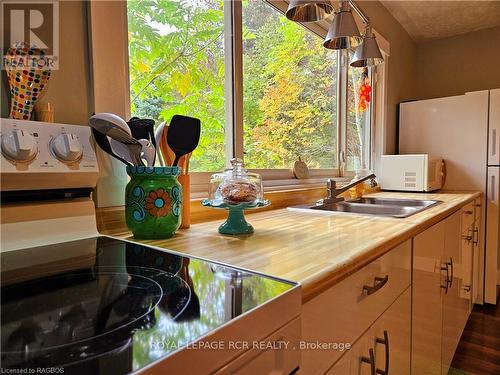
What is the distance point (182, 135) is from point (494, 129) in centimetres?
248

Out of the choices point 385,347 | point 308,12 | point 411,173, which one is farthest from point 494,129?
point 385,347

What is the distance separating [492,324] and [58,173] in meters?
2.62

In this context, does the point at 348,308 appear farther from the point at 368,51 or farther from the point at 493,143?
the point at 493,143

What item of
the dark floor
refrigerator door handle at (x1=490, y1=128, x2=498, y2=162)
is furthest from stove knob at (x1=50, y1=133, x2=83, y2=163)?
refrigerator door handle at (x1=490, y1=128, x2=498, y2=162)

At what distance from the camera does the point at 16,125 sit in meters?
0.67

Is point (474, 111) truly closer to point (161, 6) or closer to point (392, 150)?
point (392, 150)

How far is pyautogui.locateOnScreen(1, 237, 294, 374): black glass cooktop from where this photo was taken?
1.04ft

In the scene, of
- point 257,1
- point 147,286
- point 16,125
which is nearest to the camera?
point 147,286

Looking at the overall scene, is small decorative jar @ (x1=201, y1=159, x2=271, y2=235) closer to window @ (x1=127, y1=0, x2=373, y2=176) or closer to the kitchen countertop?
the kitchen countertop

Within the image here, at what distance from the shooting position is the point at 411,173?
243 cm

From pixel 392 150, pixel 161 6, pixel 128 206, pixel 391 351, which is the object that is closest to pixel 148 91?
pixel 161 6

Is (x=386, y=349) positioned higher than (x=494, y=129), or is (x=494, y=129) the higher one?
(x=494, y=129)

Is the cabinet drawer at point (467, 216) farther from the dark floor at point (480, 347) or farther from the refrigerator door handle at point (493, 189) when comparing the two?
the dark floor at point (480, 347)

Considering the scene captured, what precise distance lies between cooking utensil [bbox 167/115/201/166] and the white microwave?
196cm
